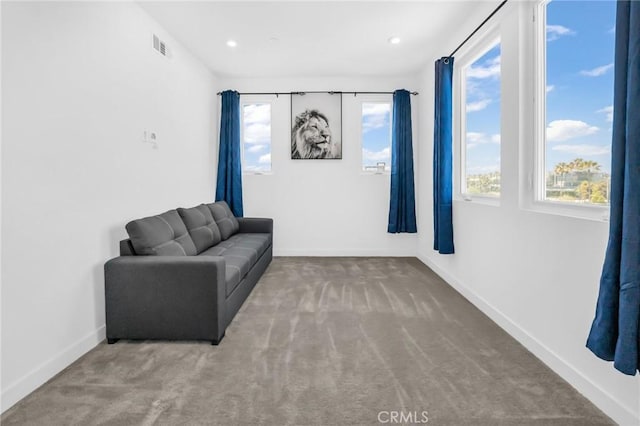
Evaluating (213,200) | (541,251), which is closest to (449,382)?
(541,251)

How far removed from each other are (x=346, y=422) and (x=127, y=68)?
10.5ft

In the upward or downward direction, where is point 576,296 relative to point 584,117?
downward

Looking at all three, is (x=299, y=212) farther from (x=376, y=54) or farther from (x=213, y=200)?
(x=376, y=54)

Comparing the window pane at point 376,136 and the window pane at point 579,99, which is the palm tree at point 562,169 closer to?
the window pane at point 579,99

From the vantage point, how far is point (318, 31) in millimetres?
4012

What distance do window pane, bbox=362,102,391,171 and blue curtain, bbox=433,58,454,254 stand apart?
1784 mm

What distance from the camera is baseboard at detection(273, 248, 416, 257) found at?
19.5 feet

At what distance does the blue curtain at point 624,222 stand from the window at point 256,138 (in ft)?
15.9

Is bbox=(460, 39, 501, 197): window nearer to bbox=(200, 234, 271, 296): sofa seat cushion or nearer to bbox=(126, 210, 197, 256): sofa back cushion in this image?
bbox=(200, 234, 271, 296): sofa seat cushion

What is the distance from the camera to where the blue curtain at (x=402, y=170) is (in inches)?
223

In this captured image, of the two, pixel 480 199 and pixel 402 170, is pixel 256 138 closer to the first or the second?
pixel 402 170

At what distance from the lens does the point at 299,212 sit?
5949mm

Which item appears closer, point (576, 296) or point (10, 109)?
point (10, 109)

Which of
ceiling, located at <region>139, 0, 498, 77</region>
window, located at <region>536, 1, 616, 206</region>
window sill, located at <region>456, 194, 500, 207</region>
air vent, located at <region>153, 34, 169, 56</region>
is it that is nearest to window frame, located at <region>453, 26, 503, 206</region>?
window sill, located at <region>456, 194, 500, 207</region>
